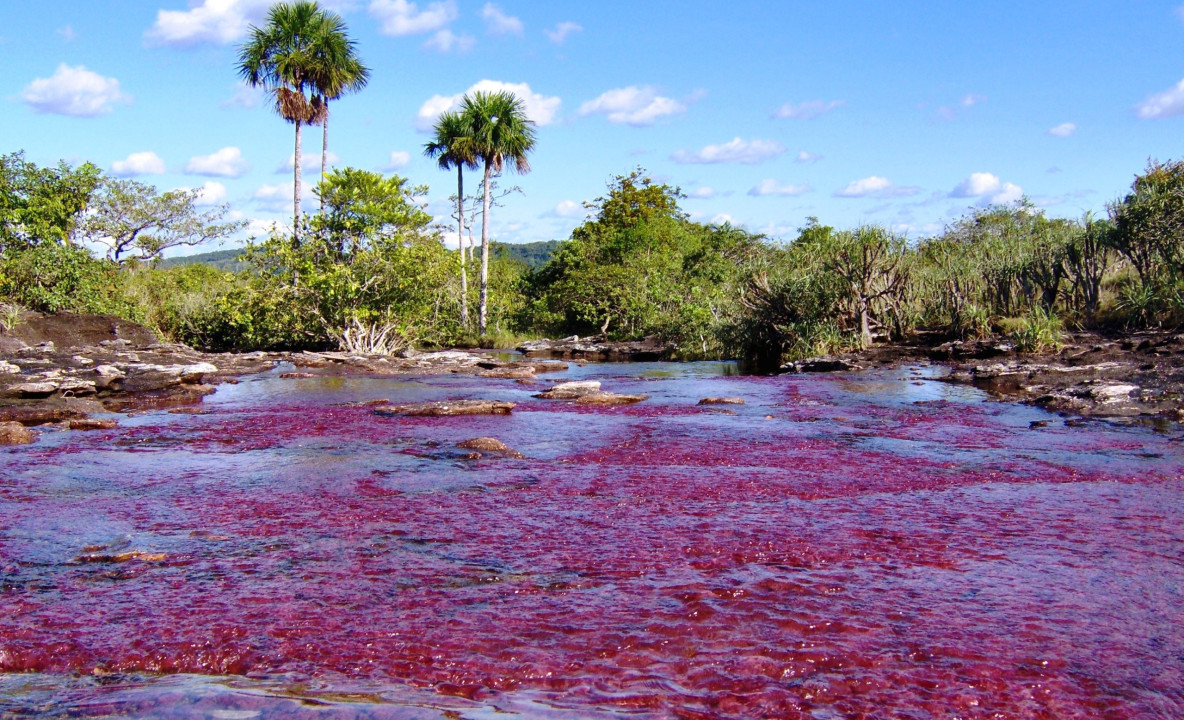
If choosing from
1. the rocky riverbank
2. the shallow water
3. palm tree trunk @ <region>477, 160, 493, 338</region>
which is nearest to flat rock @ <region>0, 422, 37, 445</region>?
the shallow water

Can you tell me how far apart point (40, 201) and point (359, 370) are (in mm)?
15509

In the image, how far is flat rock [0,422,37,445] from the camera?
11297 mm

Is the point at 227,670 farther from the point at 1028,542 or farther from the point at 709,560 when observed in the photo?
the point at 1028,542

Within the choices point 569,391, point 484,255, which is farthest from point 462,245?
point 569,391

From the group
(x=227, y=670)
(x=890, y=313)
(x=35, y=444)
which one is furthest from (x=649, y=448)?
(x=890, y=313)

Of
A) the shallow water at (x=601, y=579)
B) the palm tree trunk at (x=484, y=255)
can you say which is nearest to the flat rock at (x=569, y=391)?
the shallow water at (x=601, y=579)

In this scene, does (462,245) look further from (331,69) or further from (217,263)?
(217,263)

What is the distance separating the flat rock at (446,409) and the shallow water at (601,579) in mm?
3169

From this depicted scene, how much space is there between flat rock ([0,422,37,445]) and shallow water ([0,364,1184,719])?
0.51 m

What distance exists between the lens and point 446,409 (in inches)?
563

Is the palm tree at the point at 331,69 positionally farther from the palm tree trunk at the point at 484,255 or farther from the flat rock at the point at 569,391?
the flat rock at the point at 569,391

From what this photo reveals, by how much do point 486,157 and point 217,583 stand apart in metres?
35.5

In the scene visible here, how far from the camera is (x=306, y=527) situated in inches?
278

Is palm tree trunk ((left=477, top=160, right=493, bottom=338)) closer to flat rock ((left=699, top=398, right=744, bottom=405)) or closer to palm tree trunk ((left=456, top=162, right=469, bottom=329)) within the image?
palm tree trunk ((left=456, top=162, right=469, bottom=329))
